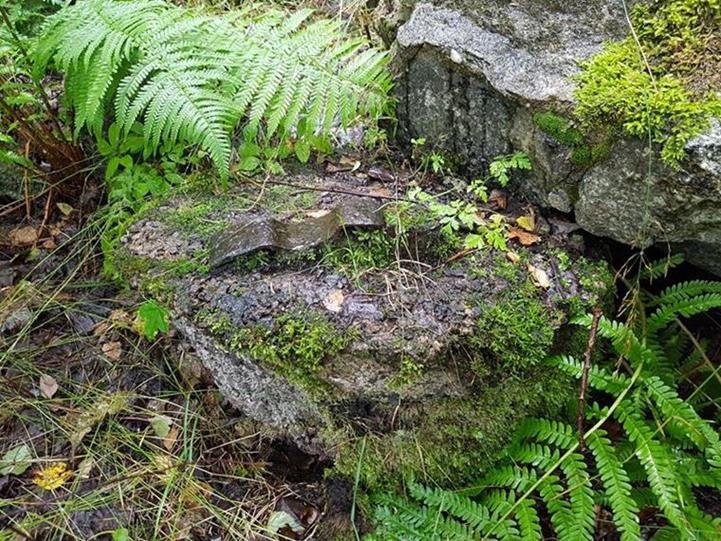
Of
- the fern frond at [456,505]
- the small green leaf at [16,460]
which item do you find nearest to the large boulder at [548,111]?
the fern frond at [456,505]

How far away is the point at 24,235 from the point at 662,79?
3250mm

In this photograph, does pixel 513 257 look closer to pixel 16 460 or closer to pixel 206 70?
pixel 206 70

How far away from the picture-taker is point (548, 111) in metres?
2.37

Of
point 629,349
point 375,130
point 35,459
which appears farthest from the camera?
point 375,130

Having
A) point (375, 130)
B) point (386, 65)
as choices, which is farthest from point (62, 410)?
point (386, 65)

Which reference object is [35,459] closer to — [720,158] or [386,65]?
[386,65]

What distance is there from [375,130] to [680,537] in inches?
→ 83.8

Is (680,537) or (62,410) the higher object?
(680,537)

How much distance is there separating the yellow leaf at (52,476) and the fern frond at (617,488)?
87.4 inches

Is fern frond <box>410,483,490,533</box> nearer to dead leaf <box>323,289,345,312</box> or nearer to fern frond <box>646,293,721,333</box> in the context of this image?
dead leaf <box>323,289,345,312</box>

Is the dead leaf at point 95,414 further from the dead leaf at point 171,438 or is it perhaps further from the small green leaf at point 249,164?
the small green leaf at point 249,164

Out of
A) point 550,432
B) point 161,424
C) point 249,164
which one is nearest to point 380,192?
point 249,164

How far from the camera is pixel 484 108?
2615mm

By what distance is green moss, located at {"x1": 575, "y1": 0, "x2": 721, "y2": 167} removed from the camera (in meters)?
2.06
